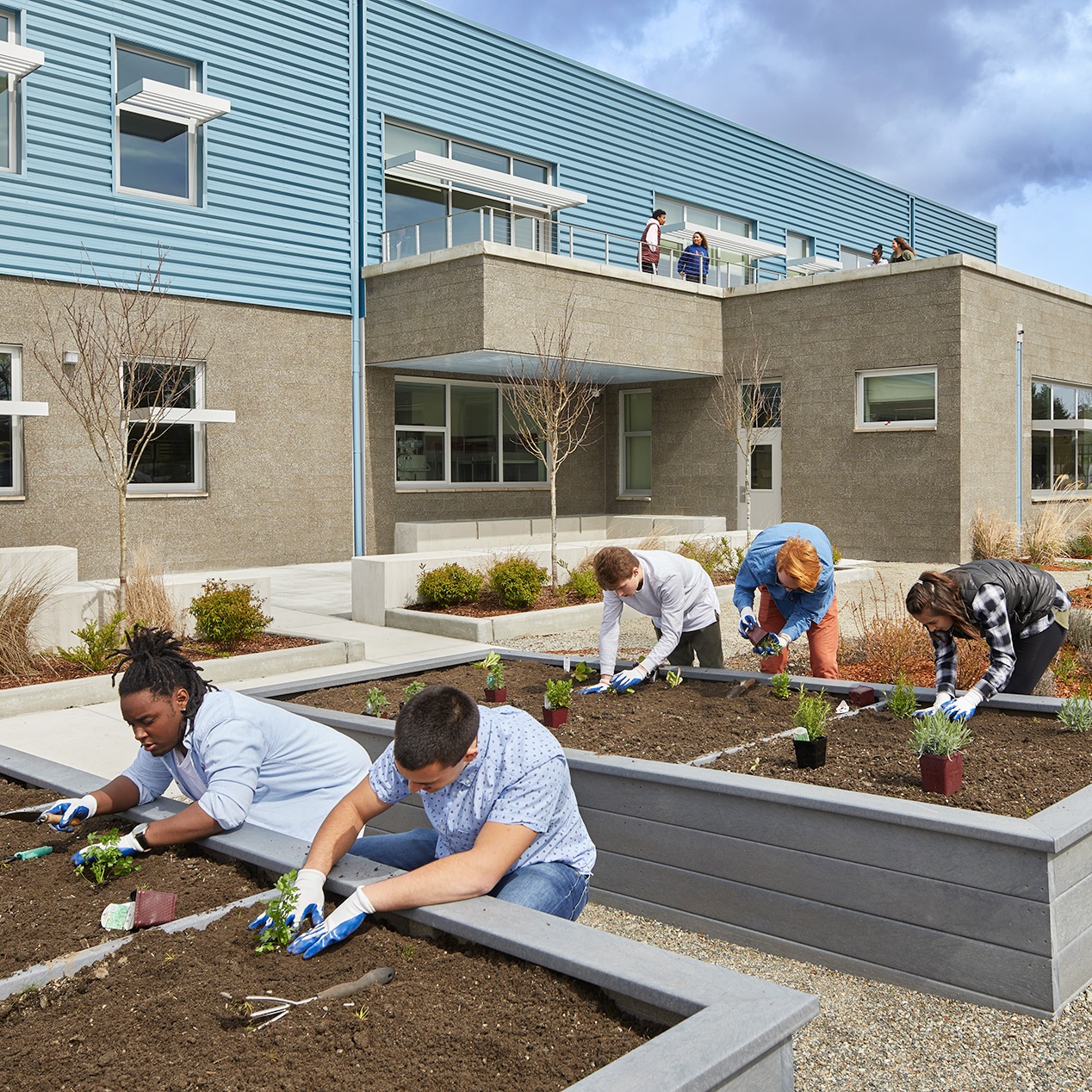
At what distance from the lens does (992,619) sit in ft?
15.6

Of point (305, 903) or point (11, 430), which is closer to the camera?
point (305, 903)

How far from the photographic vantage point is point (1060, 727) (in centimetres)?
A: 485

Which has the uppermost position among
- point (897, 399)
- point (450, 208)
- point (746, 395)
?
point (450, 208)

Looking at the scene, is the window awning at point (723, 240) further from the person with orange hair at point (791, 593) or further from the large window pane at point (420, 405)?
the person with orange hair at point (791, 593)

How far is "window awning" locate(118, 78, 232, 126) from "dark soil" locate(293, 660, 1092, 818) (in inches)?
427

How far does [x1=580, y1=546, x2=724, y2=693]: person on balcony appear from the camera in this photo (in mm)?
5426

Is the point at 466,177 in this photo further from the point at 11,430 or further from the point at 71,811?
the point at 71,811

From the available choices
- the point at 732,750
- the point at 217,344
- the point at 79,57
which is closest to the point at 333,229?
the point at 217,344

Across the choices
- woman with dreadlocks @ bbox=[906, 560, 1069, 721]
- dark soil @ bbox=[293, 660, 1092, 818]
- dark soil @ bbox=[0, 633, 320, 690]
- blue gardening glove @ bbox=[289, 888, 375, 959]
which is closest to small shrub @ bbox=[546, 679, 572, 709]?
dark soil @ bbox=[293, 660, 1092, 818]

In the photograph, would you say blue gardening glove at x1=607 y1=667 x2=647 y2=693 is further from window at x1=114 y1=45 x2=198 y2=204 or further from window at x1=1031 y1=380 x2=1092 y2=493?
window at x1=1031 y1=380 x2=1092 y2=493

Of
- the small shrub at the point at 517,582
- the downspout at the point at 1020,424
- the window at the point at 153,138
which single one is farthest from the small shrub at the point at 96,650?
the downspout at the point at 1020,424

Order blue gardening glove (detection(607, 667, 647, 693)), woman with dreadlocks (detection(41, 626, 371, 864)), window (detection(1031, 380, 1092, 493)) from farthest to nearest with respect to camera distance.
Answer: window (detection(1031, 380, 1092, 493)) → blue gardening glove (detection(607, 667, 647, 693)) → woman with dreadlocks (detection(41, 626, 371, 864))

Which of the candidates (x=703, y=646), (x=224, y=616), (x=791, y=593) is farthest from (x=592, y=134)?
(x=703, y=646)

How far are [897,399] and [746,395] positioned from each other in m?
2.61
